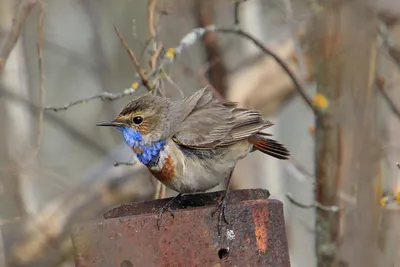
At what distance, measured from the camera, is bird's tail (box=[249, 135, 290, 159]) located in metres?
4.18

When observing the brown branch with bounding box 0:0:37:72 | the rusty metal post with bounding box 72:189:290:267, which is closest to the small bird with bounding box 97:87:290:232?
the brown branch with bounding box 0:0:37:72

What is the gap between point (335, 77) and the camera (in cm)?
536

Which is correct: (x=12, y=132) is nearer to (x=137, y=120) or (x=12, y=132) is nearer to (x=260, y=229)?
(x=137, y=120)

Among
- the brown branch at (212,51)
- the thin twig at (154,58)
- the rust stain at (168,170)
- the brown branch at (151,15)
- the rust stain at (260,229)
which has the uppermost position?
the brown branch at (212,51)

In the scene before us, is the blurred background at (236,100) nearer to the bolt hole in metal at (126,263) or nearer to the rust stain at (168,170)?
the rust stain at (168,170)

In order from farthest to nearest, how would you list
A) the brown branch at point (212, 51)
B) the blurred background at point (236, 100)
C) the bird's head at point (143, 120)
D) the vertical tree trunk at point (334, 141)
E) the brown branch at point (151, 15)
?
1. the brown branch at point (212, 51)
2. the brown branch at point (151, 15)
3. the vertical tree trunk at point (334, 141)
4. the bird's head at point (143, 120)
5. the blurred background at point (236, 100)

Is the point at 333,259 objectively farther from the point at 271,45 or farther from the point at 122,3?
the point at 122,3

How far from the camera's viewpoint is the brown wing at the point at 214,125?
Result: 13.3ft

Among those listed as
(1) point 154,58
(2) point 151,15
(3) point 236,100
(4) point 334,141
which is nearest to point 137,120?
(1) point 154,58

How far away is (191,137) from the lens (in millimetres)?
4039

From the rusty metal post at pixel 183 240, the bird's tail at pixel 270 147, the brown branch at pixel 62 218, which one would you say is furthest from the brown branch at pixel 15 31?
the brown branch at pixel 62 218

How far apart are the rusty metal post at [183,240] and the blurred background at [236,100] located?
0.50 m

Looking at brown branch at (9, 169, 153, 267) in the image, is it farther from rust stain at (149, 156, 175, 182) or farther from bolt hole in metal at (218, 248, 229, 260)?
bolt hole in metal at (218, 248, 229, 260)

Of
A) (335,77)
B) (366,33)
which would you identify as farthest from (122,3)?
(366,33)
